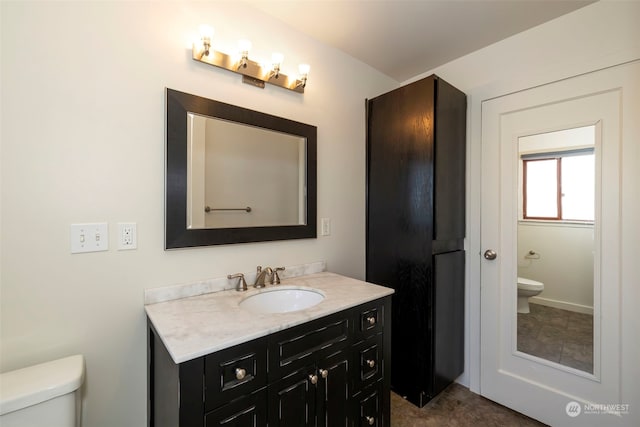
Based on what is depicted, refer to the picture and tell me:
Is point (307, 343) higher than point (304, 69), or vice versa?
point (304, 69)

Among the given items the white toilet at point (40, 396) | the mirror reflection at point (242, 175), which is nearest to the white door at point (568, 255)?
the mirror reflection at point (242, 175)

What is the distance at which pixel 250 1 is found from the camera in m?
1.50

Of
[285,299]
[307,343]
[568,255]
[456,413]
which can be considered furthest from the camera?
[456,413]

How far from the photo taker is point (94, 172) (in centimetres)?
110

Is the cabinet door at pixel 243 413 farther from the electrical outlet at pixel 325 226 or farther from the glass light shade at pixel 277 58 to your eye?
the glass light shade at pixel 277 58

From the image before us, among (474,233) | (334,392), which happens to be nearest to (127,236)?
(334,392)

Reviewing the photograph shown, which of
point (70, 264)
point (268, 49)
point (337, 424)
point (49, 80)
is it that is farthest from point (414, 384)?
point (49, 80)

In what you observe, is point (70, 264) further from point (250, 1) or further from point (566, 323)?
point (566, 323)

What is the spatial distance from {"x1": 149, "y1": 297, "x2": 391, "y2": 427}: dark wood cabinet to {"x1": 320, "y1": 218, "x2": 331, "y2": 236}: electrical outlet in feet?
2.14

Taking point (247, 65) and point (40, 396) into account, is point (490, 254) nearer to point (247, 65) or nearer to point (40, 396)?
point (247, 65)

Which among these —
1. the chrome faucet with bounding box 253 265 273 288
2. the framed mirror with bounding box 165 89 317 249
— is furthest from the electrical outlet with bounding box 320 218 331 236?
the chrome faucet with bounding box 253 265 273 288

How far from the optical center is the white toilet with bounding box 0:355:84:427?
0.80 metres

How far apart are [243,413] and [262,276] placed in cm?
66

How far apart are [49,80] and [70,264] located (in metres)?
0.69
